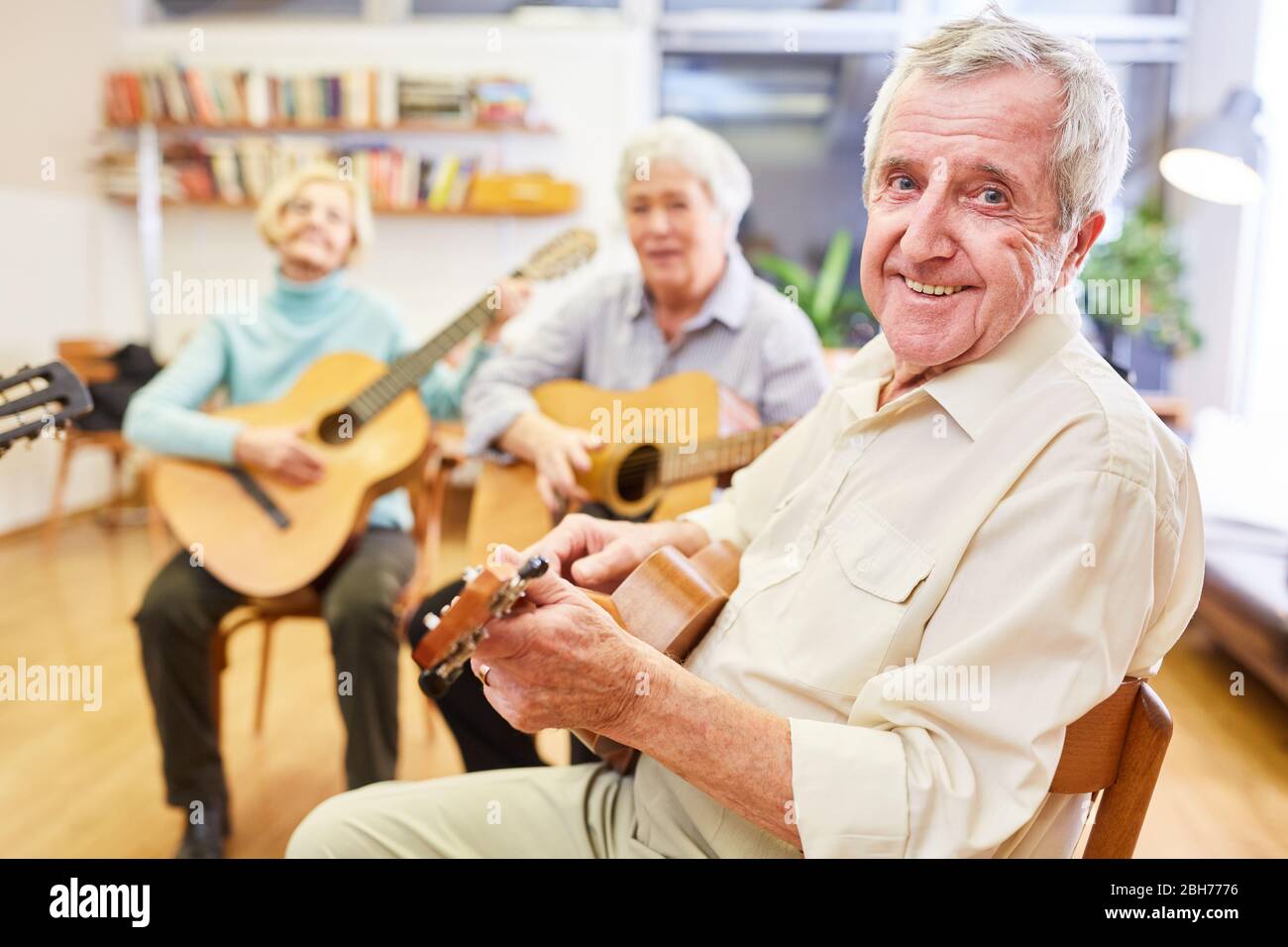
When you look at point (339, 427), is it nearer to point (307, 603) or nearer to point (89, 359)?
point (307, 603)

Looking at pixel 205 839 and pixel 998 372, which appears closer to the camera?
pixel 998 372

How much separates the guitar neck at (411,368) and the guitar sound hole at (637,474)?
0.46 metres

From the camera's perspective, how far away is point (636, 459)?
208 cm

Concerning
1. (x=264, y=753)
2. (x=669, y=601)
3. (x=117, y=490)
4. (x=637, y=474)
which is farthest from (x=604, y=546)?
(x=117, y=490)

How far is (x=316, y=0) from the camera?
18.4 ft

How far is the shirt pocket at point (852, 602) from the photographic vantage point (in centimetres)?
97

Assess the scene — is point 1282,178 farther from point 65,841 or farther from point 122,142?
point 122,142

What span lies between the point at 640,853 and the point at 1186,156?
2433 millimetres

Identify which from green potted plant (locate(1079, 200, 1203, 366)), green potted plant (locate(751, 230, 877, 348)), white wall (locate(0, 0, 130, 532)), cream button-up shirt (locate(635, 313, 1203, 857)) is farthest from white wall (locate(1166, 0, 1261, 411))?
white wall (locate(0, 0, 130, 532))

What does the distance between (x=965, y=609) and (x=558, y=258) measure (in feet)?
5.09

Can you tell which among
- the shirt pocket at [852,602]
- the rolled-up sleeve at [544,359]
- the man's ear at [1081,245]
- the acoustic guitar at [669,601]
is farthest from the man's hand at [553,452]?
the man's ear at [1081,245]

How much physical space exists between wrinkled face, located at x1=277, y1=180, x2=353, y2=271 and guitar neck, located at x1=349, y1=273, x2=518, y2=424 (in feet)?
1.31

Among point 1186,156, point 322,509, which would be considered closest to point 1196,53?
point 1186,156

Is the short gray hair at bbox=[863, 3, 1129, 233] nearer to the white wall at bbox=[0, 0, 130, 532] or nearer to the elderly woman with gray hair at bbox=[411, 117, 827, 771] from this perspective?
the elderly woman with gray hair at bbox=[411, 117, 827, 771]
